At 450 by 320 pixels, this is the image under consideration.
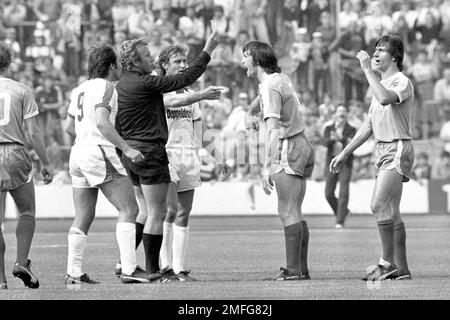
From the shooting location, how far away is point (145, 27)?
30.7 metres

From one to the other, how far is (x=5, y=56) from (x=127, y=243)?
2.11 m

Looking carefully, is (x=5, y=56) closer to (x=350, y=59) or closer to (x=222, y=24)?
(x=350, y=59)

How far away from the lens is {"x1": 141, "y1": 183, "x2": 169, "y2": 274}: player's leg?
11234 millimetres

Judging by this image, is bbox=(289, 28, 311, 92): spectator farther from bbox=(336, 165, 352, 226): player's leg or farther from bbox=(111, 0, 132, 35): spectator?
bbox=(336, 165, 352, 226): player's leg

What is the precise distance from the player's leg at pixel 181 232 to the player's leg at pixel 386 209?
2152 millimetres

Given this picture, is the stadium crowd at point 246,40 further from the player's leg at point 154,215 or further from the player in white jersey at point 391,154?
the player's leg at point 154,215

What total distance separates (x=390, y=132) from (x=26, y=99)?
358cm

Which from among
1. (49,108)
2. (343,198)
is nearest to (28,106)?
(343,198)

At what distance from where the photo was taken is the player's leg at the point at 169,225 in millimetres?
12352

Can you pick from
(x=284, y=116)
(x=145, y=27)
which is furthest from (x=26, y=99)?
(x=145, y=27)

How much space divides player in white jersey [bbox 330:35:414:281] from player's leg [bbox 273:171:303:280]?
736 mm

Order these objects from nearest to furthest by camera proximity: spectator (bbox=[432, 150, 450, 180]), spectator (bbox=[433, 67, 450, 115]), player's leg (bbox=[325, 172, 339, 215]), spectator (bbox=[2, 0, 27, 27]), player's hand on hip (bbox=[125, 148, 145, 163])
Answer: player's hand on hip (bbox=[125, 148, 145, 163]), player's leg (bbox=[325, 172, 339, 215]), spectator (bbox=[432, 150, 450, 180]), spectator (bbox=[433, 67, 450, 115]), spectator (bbox=[2, 0, 27, 27])

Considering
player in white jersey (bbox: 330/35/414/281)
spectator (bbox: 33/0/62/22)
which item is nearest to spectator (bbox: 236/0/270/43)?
spectator (bbox: 33/0/62/22)
